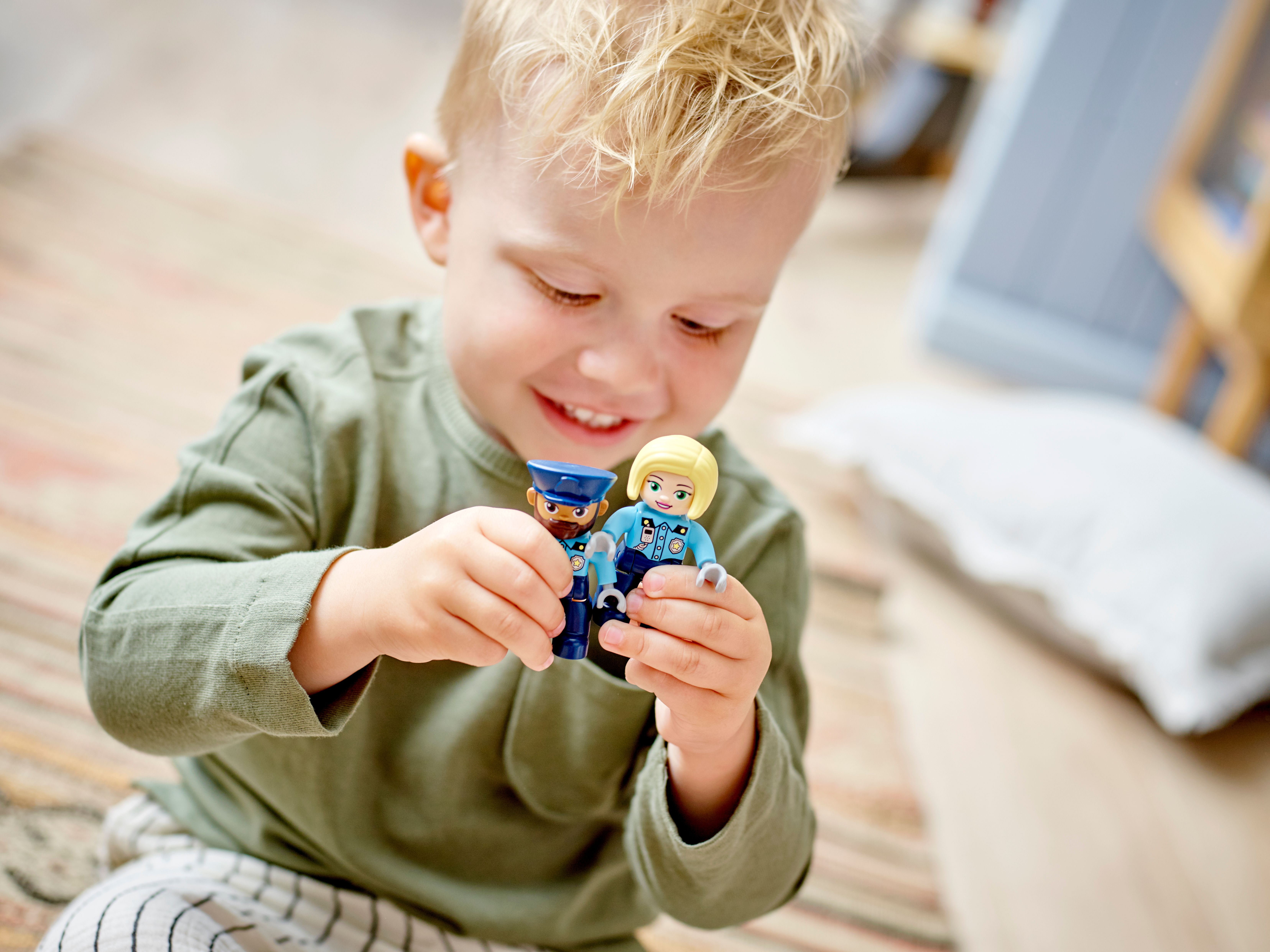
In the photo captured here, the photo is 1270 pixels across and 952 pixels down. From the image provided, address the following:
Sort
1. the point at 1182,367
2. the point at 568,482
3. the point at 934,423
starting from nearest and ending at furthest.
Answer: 1. the point at 568,482
2. the point at 934,423
3. the point at 1182,367

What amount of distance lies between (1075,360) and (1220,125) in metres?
0.58

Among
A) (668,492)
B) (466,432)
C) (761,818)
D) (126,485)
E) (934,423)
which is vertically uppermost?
(668,492)

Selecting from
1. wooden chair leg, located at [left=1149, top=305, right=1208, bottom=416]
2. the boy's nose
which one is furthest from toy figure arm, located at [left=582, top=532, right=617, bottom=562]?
wooden chair leg, located at [left=1149, top=305, right=1208, bottom=416]

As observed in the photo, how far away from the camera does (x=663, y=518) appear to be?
51 cm

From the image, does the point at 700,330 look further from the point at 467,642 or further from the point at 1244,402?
the point at 1244,402

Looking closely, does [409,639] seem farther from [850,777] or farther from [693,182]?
[850,777]

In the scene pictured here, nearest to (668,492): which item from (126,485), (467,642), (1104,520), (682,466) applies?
(682,466)

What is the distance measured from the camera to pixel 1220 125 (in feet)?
7.97

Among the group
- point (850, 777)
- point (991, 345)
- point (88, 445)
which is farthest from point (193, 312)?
point (991, 345)

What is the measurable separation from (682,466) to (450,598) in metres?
0.12

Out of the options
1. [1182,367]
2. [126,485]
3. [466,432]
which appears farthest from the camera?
[1182,367]

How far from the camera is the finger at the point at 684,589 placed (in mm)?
502

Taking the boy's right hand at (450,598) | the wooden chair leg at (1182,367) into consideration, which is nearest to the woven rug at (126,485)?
the boy's right hand at (450,598)

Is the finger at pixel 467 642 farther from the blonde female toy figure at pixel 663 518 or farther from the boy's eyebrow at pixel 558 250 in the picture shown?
the boy's eyebrow at pixel 558 250
